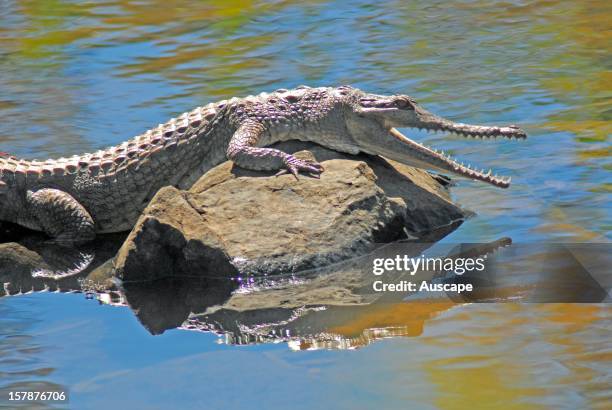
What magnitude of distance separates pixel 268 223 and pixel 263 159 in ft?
2.67

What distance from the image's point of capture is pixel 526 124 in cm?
1041

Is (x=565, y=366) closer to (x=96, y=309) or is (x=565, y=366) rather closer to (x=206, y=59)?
(x=96, y=309)

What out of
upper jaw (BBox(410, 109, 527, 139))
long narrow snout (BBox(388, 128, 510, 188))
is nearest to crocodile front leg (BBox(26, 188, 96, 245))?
long narrow snout (BBox(388, 128, 510, 188))

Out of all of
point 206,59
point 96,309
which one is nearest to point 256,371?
point 96,309

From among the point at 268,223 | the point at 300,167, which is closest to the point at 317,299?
the point at 268,223

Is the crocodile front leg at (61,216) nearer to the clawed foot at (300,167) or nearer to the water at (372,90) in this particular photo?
the water at (372,90)

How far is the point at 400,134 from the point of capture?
8.47 m

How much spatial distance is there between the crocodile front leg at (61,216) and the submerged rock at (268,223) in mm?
958

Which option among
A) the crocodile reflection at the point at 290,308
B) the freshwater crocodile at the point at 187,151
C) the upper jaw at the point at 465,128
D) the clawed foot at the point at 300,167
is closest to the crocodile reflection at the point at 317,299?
the crocodile reflection at the point at 290,308

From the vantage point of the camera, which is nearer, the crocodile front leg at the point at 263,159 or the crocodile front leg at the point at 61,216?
the crocodile front leg at the point at 263,159

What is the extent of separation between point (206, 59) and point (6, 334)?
733 centimetres

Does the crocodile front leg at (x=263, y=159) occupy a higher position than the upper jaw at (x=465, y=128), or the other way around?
the upper jaw at (x=465, y=128)

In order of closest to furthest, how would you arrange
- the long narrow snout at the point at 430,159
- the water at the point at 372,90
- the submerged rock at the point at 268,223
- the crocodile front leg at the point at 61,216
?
the water at the point at 372,90 < the submerged rock at the point at 268,223 < the long narrow snout at the point at 430,159 < the crocodile front leg at the point at 61,216

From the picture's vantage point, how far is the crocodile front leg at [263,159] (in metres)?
8.02
